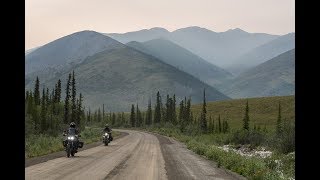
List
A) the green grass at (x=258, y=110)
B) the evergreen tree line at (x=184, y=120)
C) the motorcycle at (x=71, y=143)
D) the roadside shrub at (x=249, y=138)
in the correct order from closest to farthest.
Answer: the motorcycle at (x=71, y=143)
the roadside shrub at (x=249, y=138)
the evergreen tree line at (x=184, y=120)
the green grass at (x=258, y=110)

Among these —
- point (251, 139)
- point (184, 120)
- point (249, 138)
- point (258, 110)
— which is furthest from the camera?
point (258, 110)

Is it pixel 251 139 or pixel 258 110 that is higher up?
pixel 251 139

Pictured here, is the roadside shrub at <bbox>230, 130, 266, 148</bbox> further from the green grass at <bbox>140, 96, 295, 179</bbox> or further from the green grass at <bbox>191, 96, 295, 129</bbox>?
the green grass at <bbox>191, 96, 295, 129</bbox>

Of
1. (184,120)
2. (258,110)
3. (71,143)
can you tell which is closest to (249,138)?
(71,143)

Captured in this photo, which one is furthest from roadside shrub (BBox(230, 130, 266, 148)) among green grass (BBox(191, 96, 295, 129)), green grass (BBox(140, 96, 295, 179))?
green grass (BBox(191, 96, 295, 129))

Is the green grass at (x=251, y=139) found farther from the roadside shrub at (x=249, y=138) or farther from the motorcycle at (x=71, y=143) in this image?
the motorcycle at (x=71, y=143)

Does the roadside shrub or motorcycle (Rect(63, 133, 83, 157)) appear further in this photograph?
the roadside shrub

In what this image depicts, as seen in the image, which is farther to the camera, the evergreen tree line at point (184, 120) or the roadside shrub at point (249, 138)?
the evergreen tree line at point (184, 120)

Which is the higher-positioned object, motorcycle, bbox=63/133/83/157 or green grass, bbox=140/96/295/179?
motorcycle, bbox=63/133/83/157

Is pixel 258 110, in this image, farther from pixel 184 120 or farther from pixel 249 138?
pixel 249 138

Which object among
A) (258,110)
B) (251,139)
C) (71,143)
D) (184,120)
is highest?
(71,143)

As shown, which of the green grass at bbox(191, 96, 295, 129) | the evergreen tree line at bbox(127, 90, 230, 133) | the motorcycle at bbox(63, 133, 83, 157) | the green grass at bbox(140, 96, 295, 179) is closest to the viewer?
the green grass at bbox(140, 96, 295, 179)

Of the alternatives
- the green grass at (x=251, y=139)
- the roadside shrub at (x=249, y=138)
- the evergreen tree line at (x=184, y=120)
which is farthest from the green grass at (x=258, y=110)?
the roadside shrub at (x=249, y=138)
